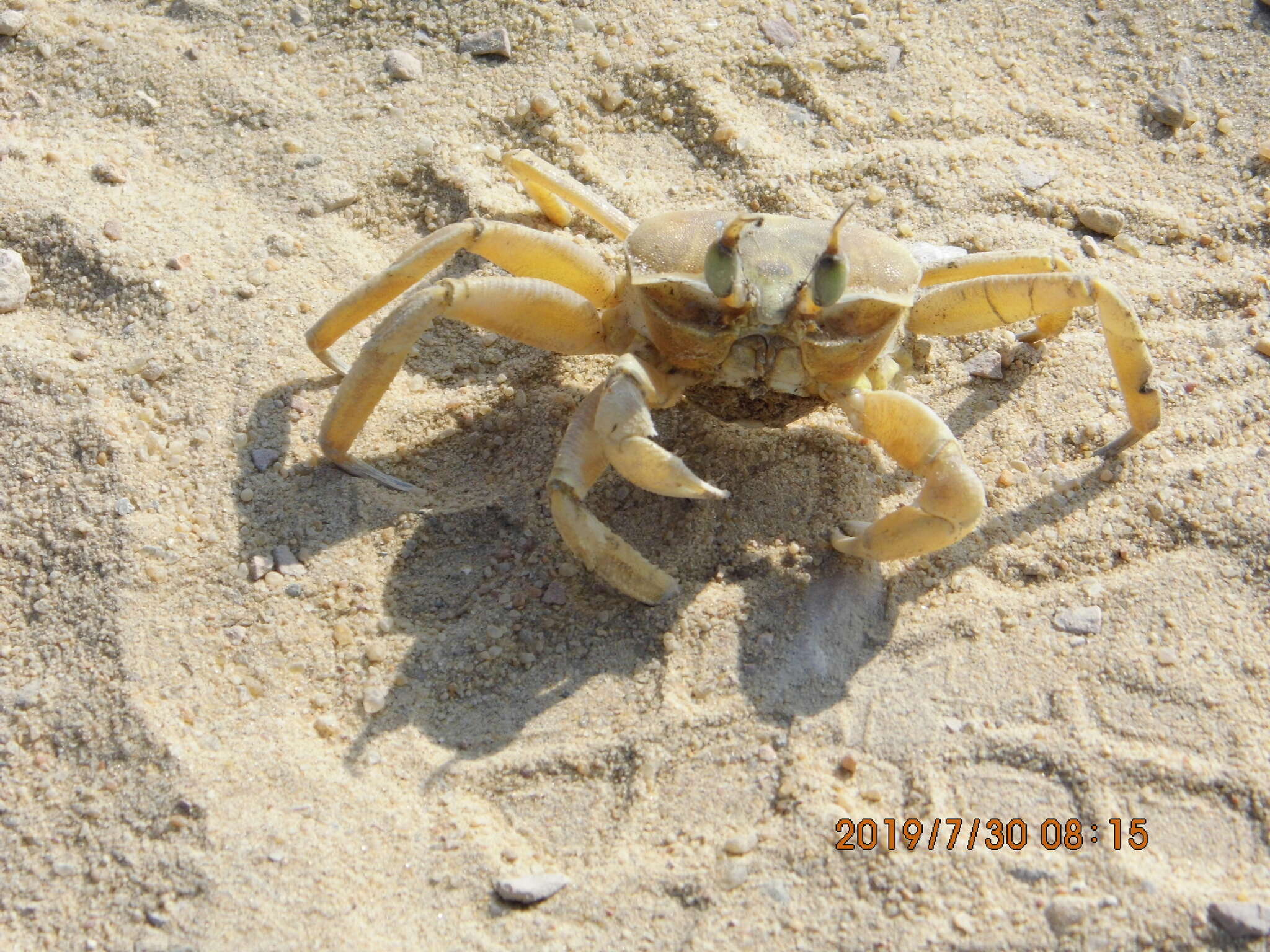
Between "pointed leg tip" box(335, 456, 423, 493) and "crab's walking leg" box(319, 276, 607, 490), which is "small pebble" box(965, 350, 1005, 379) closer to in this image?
"crab's walking leg" box(319, 276, 607, 490)

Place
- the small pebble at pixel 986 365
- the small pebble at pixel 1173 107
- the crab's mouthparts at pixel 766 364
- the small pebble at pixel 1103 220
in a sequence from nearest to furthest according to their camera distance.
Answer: the crab's mouthparts at pixel 766 364 < the small pebble at pixel 986 365 < the small pebble at pixel 1103 220 < the small pebble at pixel 1173 107

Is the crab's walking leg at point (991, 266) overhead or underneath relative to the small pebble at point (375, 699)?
overhead

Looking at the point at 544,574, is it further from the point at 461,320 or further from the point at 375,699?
the point at 461,320

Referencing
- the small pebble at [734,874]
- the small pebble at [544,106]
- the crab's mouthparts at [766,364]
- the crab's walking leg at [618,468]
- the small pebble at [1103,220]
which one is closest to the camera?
the small pebble at [734,874]

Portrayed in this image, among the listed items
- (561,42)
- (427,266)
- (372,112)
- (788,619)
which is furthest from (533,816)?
(561,42)

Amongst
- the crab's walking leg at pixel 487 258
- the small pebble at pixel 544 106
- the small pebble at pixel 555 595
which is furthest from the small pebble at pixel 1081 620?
the small pebble at pixel 544 106

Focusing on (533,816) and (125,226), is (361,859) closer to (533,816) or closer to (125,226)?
(533,816)

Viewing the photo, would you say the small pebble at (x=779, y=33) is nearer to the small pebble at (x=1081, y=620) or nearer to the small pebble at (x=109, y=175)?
the small pebble at (x=109, y=175)
